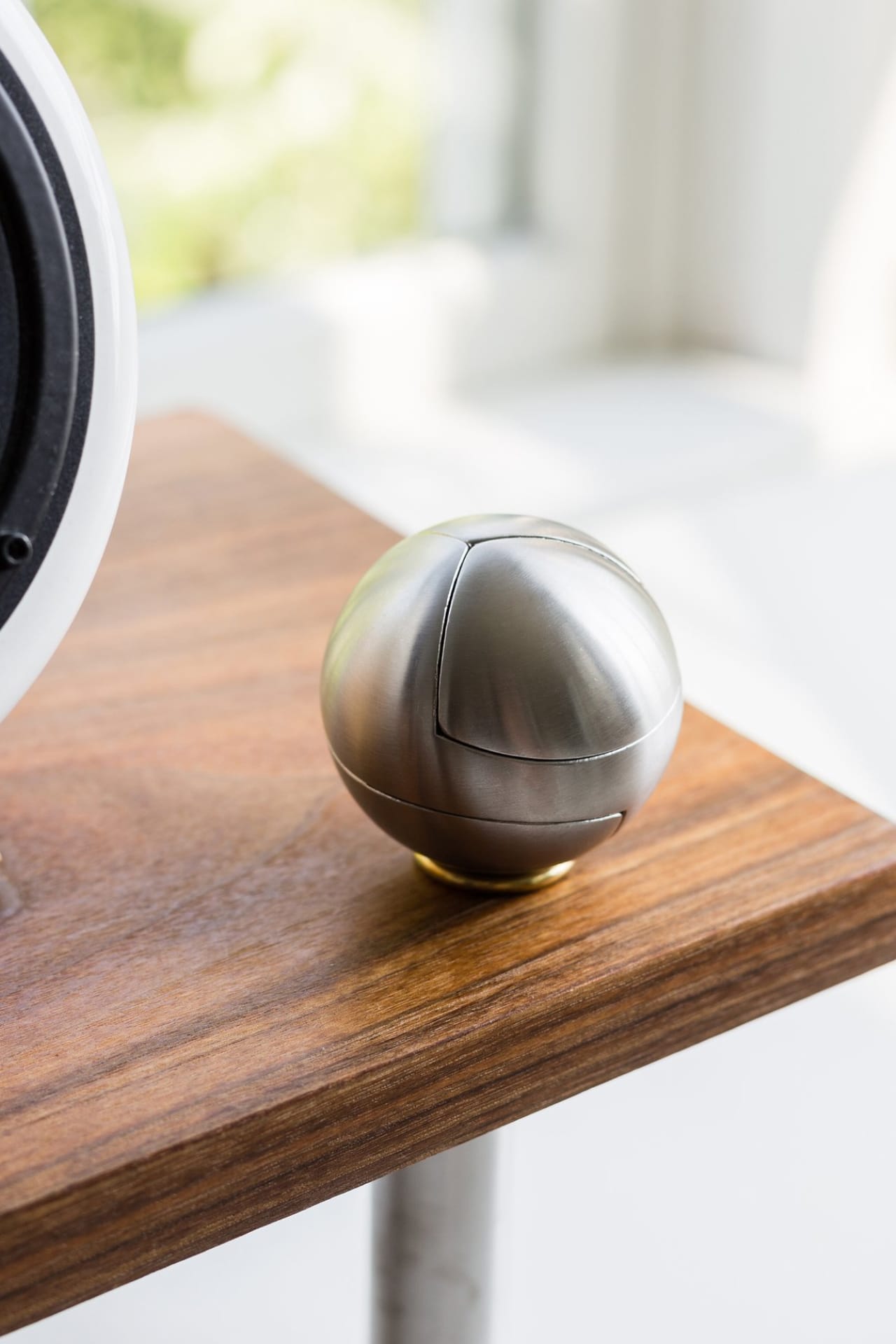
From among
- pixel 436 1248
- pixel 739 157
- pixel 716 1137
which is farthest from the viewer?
pixel 739 157

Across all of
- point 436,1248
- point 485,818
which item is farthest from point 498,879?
point 436,1248

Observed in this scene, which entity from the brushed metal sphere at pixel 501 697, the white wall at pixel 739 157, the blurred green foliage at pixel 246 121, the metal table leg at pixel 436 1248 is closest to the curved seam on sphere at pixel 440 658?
the brushed metal sphere at pixel 501 697

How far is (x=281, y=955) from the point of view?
34 cm

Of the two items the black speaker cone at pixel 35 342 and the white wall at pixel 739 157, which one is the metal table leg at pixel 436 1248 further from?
the white wall at pixel 739 157

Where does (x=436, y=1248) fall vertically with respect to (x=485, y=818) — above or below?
below

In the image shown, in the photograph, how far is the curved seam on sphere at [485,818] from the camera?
329 mm

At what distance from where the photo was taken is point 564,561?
0.34m

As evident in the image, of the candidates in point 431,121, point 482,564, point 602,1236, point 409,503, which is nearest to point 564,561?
point 482,564

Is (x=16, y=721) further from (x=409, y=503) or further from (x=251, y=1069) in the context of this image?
(x=409, y=503)

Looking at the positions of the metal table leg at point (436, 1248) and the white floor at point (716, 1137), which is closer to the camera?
the metal table leg at point (436, 1248)

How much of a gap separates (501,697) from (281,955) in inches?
3.3

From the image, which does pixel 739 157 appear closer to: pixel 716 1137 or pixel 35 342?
pixel 716 1137

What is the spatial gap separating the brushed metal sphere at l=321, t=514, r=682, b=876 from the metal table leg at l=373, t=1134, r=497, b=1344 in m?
0.12

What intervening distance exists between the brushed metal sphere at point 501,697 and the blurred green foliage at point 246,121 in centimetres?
122
